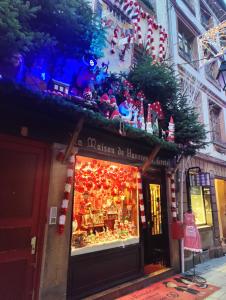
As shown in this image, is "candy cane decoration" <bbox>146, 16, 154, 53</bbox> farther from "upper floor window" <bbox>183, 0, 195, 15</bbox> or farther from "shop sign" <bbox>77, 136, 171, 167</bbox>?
"upper floor window" <bbox>183, 0, 195, 15</bbox>

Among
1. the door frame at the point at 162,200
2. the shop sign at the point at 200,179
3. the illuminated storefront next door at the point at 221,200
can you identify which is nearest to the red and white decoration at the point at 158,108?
the door frame at the point at 162,200

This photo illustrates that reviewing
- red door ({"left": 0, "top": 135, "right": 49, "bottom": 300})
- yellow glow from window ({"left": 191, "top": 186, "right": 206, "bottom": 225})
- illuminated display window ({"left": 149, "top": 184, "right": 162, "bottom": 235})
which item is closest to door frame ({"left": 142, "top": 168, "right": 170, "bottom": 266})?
illuminated display window ({"left": 149, "top": 184, "right": 162, "bottom": 235})

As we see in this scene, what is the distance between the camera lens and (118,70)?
6824 mm

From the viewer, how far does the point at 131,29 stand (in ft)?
25.4

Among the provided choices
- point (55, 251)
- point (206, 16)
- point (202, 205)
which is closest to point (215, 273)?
point (202, 205)

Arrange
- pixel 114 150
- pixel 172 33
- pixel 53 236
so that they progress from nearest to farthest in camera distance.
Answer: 1. pixel 53 236
2. pixel 114 150
3. pixel 172 33

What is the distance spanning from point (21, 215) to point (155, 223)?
4.15 metres

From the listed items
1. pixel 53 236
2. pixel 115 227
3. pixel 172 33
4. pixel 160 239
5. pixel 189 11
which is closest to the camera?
pixel 53 236

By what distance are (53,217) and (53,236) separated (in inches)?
12.9

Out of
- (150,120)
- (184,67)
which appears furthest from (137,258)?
(184,67)

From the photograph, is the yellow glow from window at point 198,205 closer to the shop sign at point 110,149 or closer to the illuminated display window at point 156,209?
the illuminated display window at point 156,209

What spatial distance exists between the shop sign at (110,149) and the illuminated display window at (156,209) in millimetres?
934

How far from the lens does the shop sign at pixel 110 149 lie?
4.79 m

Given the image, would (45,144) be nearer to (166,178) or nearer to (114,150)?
(114,150)
